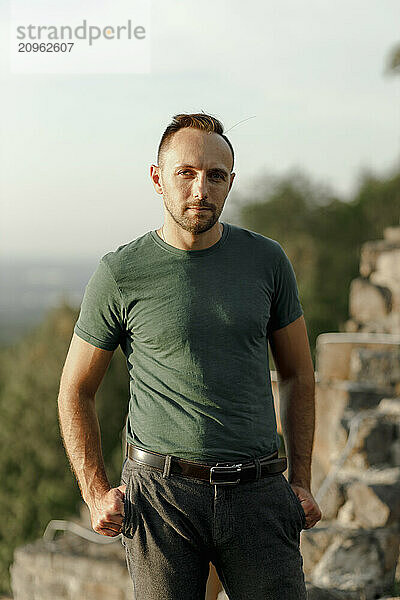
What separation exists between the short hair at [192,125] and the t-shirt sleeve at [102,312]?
1.13 feet

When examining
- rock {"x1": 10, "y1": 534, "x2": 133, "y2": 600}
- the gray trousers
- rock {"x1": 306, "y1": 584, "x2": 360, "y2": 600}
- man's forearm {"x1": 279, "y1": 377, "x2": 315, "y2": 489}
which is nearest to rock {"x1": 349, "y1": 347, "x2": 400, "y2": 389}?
rock {"x1": 10, "y1": 534, "x2": 133, "y2": 600}

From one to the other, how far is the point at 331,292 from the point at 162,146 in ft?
78.4

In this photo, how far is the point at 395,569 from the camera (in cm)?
371

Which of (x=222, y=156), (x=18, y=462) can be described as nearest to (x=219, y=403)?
(x=222, y=156)

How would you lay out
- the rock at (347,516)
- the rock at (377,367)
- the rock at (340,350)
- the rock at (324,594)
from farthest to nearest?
the rock at (340,350) → the rock at (377,367) → the rock at (347,516) → the rock at (324,594)

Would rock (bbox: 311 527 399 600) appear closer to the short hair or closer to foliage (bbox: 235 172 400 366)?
the short hair

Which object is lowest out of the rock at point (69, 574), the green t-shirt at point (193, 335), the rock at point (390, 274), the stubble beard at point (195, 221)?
the rock at point (69, 574)

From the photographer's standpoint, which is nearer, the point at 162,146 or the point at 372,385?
the point at 162,146

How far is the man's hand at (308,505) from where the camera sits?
2168 millimetres

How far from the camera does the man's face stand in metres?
2.05

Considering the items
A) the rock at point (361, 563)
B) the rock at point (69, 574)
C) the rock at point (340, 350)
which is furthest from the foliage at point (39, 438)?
the rock at point (361, 563)

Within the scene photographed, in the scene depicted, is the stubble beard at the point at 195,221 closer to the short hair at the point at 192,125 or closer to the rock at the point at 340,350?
the short hair at the point at 192,125

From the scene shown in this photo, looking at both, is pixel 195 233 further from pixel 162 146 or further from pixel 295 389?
pixel 295 389

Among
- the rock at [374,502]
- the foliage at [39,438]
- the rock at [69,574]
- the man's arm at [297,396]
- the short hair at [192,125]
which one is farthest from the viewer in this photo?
the foliage at [39,438]
